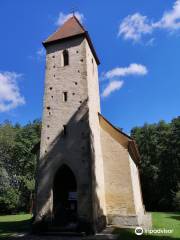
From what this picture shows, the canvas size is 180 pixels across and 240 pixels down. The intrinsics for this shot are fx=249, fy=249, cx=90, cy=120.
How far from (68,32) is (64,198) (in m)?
12.6

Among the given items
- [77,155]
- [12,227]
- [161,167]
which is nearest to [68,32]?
[77,155]

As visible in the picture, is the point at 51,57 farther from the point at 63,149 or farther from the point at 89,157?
the point at 89,157

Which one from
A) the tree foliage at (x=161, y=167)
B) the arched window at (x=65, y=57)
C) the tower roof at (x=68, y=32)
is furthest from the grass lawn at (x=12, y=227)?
the tree foliage at (x=161, y=167)

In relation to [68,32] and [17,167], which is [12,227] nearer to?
[68,32]

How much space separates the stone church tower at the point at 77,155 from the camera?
48.3 ft

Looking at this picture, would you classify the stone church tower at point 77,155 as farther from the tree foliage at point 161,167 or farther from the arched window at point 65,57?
the tree foliage at point 161,167

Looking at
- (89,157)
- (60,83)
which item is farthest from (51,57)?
(89,157)

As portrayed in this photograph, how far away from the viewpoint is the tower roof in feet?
61.9

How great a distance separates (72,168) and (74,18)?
1334 centimetres

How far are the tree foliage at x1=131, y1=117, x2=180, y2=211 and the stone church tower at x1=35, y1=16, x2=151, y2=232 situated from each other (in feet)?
71.7

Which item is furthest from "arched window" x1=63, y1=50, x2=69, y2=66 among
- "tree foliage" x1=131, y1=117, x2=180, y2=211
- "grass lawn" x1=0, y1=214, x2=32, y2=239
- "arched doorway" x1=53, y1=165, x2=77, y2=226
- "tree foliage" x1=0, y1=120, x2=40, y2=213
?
"tree foliage" x1=131, y1=117, x2=180, y2=211

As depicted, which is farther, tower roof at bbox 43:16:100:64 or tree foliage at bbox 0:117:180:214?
tree foliage at bbox 0:117:180:214

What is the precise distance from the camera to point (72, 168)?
595 inches

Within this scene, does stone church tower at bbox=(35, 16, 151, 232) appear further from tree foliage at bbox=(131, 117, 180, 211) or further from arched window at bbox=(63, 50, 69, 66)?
tree foliage at bbox=(131, 117, 180, 211)
